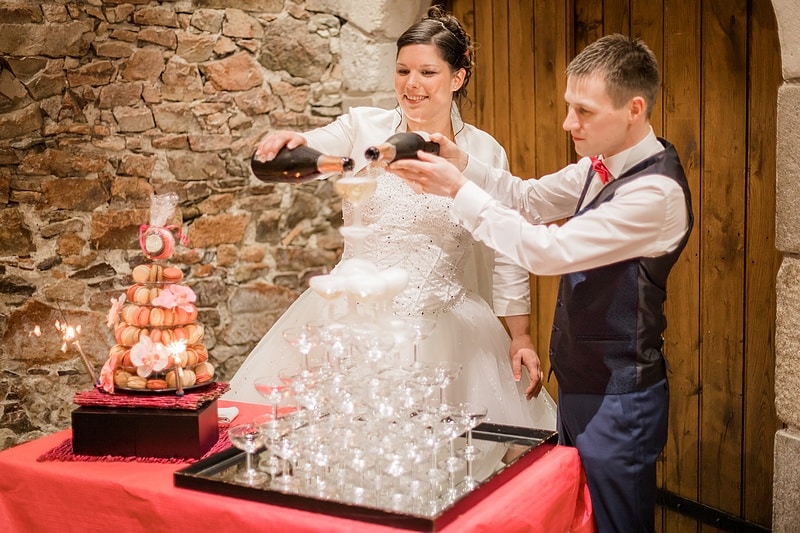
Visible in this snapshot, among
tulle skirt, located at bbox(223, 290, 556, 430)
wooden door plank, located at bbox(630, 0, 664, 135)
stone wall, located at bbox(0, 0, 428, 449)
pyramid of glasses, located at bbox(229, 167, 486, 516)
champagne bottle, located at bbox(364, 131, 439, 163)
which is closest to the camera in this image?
pyramid of glasses, located at bbox(229, 167, 486, 516)

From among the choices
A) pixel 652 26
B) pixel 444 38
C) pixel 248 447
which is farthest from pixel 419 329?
pixel 652 26

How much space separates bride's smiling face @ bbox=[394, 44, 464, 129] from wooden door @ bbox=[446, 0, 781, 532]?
915mm

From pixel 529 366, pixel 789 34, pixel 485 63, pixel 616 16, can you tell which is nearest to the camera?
pixel 789 34

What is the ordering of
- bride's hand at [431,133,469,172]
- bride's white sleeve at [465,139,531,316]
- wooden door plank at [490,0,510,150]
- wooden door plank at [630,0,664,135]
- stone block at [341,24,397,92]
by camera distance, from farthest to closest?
1. stone block at [341,24,397,92]
2. wooden door plank at [490,0,510,150]
3. wooden door plank at [630,0,664,135]
4. bride's white sleeve at [465,139,531,316]
5. bride's hand at [431,133,469,172]

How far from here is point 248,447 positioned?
1.89 metres

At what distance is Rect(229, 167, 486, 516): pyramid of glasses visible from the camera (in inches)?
70.9

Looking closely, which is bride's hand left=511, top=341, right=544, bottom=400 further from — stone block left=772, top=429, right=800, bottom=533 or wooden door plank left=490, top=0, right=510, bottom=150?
wooden door plank left=490, top=0, right=510, bottom=150

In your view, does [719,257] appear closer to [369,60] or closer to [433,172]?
Result: [433,172]

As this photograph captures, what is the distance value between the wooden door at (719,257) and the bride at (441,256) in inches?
27.0

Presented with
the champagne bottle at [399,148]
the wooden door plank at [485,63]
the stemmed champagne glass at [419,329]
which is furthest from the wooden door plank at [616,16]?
the stemmed champagne glass at [419,329]

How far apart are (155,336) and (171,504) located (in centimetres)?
46

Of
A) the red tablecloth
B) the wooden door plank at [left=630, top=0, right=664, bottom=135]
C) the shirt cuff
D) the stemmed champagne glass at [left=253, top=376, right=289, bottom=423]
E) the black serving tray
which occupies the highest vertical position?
the wooden door plank at [left=630, top=0, right=664, bottom=135]

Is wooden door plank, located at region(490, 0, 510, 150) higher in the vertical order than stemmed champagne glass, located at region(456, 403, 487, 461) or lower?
higher

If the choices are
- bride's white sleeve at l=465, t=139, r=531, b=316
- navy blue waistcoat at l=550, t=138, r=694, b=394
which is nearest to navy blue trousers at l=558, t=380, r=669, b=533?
navy blue waistcoat at l=550, t=138, r=694, b=394
